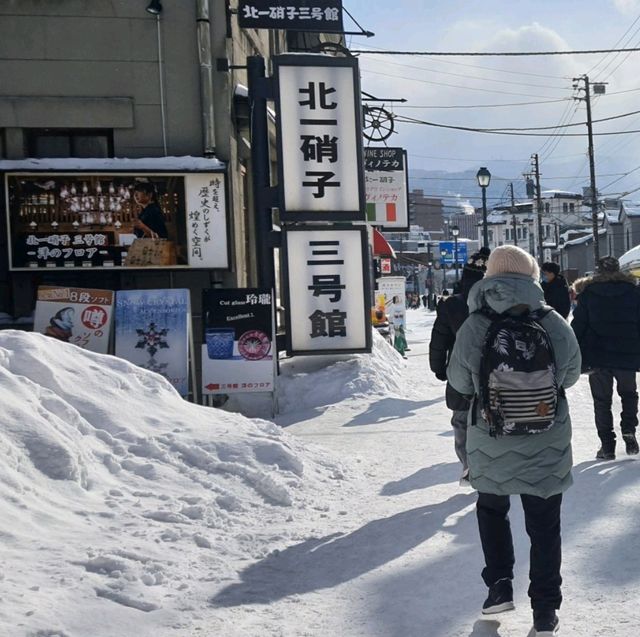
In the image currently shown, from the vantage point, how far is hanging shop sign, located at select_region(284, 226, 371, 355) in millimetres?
13875

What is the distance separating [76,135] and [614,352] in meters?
10.1

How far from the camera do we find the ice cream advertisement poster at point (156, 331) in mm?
12555

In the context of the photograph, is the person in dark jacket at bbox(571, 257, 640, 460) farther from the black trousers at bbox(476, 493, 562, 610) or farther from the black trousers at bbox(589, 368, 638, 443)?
the black trousers at bbox(476, 493, 562, 610)

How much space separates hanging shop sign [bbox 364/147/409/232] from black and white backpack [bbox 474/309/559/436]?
62.0 ft

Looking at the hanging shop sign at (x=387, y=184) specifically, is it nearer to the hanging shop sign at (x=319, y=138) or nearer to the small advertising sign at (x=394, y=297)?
the small advertising sign at (x=394, y=297)

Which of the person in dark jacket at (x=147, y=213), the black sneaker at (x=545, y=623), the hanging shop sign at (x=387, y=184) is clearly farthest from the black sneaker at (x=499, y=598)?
the hanging shop sign at (x=387, y=184)

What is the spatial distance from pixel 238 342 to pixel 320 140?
3.65 m

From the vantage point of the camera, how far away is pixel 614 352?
26.7 ft

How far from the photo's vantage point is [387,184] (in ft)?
75.6

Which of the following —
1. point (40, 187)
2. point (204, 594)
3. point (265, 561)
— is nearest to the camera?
point (204, 594)

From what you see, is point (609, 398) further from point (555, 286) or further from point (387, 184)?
point (387, 184)

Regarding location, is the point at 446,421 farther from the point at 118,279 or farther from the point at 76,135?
the point at 76,135

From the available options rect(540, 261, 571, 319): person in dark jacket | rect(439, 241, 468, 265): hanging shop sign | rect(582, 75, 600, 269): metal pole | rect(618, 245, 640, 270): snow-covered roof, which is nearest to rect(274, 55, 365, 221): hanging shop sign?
rect(540, 261, 571, 319): person in dark jacket

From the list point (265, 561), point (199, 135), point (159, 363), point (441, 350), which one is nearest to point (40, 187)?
point (199, 135)
